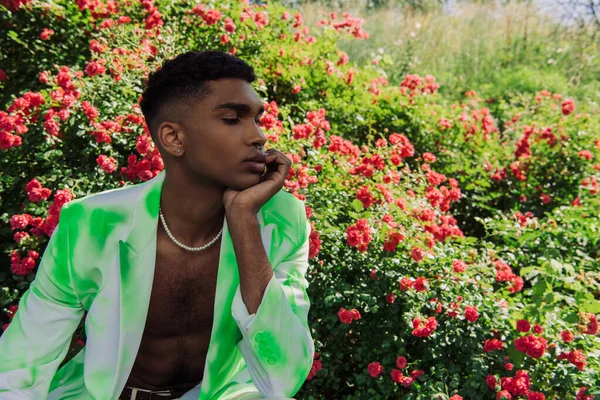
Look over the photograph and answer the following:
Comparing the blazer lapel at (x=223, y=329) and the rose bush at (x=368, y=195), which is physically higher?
the blazer lapel at (x=223, y=329)

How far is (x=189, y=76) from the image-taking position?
2119mm

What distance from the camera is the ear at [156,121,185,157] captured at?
214 cm

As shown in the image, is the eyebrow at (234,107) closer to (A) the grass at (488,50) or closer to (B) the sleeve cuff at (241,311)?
(B) the sleeve cuff at (241,311)

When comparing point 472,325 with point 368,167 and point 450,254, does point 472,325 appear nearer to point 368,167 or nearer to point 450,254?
point 450,254

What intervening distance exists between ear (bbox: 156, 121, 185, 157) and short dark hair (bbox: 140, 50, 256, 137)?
0.07 m

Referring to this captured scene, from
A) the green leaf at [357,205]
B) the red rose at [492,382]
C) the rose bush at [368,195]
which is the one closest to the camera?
the red rose at [492,382]

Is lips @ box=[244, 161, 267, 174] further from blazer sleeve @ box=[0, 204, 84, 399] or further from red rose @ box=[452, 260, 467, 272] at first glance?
red rose @ box=[452, 260, 467, 272]

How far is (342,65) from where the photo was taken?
609 cm

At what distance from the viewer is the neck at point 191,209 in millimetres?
2191

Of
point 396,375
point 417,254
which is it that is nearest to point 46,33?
point 417,254

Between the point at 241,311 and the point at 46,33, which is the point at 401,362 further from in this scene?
the point at 46,33

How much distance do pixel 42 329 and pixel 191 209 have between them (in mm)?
542

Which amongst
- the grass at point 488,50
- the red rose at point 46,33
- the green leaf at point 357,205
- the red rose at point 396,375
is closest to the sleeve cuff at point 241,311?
the red rose at point 396,375

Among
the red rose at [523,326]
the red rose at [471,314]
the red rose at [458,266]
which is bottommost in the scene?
the red rose at [523,326]
